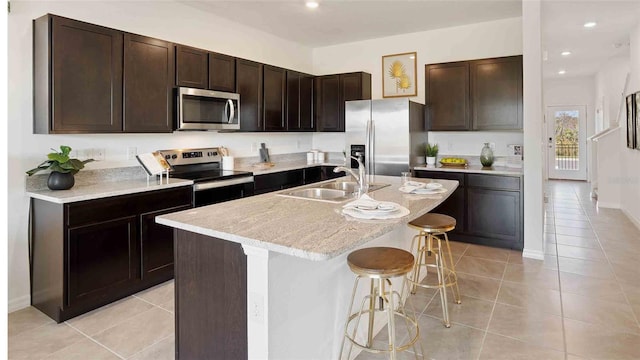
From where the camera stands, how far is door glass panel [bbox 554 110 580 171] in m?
9.69

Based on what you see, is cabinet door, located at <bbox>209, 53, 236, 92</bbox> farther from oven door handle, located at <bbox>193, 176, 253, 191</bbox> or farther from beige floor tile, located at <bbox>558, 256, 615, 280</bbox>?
beige floor tile, located at <bbox>558, 256, 615, 280</bbox>

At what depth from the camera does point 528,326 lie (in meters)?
2.55

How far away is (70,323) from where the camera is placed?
2.66 metres

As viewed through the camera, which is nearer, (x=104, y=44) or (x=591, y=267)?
(x=104, y=44)

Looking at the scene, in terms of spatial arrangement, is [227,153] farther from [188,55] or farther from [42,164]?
[42,164]

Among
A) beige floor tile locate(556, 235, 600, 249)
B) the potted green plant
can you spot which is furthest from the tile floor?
the potted green plant

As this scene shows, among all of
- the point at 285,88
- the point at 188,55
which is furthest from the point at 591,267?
the point at 188,55

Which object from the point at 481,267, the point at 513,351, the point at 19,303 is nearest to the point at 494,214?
the point at 481,267

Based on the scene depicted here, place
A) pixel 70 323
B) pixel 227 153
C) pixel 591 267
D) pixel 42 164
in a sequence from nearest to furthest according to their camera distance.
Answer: pixel 70 323 → pixel 42 164 → pixel 591 267 → pixel 227 153

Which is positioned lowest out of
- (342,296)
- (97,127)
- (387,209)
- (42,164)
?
(342,296)

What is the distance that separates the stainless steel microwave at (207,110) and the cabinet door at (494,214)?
2.74 metres

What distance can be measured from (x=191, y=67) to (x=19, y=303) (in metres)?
2.38

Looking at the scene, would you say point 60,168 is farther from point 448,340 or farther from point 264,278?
point 448,340

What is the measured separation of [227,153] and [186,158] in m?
0.58
